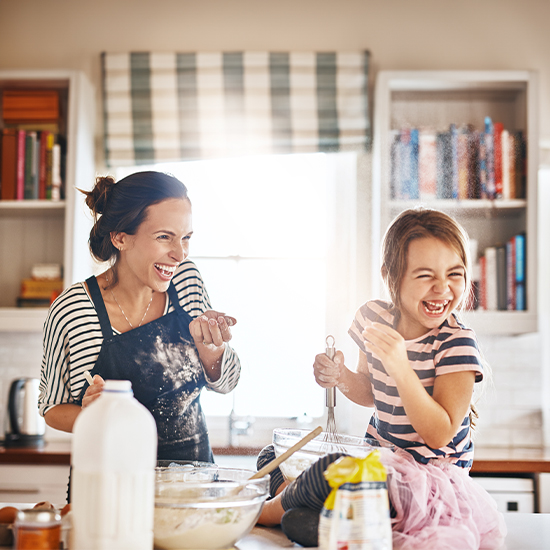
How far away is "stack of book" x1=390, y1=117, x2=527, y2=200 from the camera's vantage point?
8.56 feet

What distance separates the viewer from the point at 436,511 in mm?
994

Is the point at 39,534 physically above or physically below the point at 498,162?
below

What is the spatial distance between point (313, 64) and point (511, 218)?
1.15 meters

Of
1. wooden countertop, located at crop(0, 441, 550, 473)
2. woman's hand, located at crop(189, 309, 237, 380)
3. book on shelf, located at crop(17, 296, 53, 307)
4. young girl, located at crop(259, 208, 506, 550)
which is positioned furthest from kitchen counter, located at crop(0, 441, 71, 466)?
young girl, located at crop(259, 208, 506, 550)

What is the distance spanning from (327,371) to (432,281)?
291 millimetres

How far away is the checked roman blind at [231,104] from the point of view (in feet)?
9.18

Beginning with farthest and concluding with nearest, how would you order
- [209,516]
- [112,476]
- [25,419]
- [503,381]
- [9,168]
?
[503,381] < [9,168] < [25,419] < [209,516] < [112,476]

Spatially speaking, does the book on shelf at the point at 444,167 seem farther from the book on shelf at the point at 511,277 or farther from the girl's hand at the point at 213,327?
the girl's hand at the point at 213,327

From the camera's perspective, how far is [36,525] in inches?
31.8

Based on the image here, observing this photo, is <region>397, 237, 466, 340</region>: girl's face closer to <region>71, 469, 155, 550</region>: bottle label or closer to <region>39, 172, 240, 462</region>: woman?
<region>39, 172, 240, 462</region>: woman

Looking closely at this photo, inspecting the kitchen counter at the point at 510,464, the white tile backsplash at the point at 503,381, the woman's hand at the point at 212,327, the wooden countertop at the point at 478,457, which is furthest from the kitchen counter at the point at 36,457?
the kitchen counter at the point at 510,464

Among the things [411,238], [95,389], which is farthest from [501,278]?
[95,389]

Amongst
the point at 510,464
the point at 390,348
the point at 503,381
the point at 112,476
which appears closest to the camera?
the point at 112,476

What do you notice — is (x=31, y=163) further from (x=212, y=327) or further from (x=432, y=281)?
(x=432, y=281)
